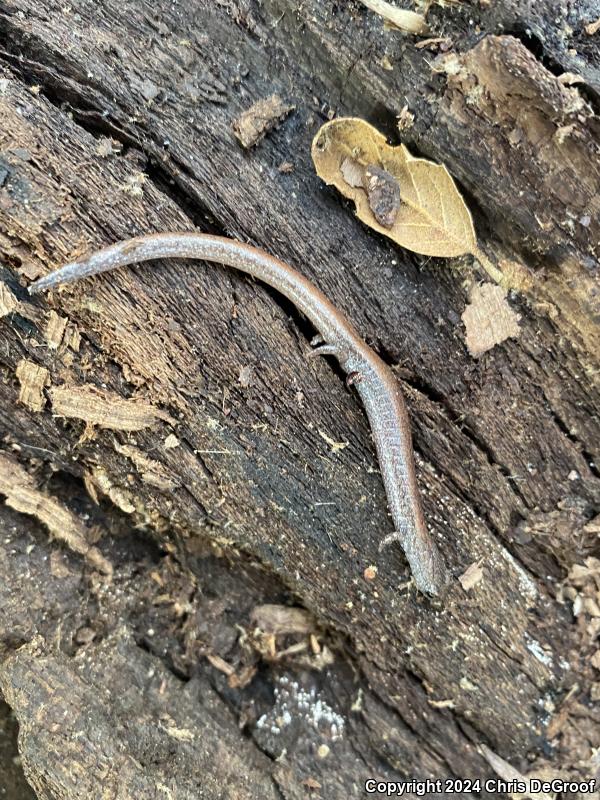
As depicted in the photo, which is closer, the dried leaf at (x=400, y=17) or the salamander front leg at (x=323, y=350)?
the dried leaf at (x=400, y=17)

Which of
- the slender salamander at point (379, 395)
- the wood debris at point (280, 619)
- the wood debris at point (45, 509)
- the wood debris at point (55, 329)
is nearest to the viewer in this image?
the wood debris at point (55, 329)

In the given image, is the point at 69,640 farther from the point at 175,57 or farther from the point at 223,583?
the point at 175,57

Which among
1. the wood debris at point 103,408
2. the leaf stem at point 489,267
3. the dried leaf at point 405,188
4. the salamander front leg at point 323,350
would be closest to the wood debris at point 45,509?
the wood debris at point 103,408

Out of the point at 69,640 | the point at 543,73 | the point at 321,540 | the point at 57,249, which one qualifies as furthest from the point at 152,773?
the point at 543,73

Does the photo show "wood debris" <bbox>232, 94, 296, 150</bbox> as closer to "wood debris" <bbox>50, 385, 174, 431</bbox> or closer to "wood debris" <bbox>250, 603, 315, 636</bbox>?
"wood debris" <bbox>50, 385, 174, 431</bbox>

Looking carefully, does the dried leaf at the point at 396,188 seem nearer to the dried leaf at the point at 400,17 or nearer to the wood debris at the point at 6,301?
the dried leaf at the point at 400,17

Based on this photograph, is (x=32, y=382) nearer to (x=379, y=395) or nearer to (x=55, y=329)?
(x=55, y=329)
